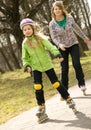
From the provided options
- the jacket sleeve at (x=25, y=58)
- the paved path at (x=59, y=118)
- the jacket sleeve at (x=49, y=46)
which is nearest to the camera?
the paved path at (x=59, y=118)

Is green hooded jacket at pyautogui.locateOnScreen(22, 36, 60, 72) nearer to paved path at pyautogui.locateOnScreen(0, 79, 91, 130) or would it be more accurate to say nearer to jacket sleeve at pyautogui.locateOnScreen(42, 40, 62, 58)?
jacket sleeve at pyautogui.locateOnScreen(42, 40, 62, 58)

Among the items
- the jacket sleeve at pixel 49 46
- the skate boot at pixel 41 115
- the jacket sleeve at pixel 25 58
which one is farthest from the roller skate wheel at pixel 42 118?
the jacket sleeve at pixel 49 46

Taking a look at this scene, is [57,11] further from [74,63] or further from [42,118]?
[42,118]

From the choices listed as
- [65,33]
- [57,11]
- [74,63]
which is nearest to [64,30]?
[65,33]

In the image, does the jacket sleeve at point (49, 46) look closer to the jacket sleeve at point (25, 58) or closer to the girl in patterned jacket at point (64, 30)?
the jacket sleeve at point (25, 58)

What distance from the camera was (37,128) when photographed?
19.4ft

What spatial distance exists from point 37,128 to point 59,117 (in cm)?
48

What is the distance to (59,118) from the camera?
6145 millimetres

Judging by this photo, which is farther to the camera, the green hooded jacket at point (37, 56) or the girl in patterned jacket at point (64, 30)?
the girl in patterned jacket at point (64, 30)

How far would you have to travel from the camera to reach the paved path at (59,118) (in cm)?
552

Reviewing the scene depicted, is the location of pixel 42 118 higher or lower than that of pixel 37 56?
lower

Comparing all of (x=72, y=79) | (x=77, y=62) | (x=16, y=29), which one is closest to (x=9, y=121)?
(x=77, y=62)

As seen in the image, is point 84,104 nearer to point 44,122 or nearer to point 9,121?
point 44,122

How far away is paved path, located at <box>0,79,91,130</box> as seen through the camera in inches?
217
